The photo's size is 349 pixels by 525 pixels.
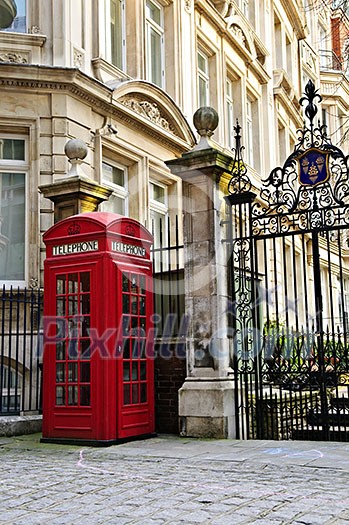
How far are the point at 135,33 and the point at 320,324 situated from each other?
29.2 feet

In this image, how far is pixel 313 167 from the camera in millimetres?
8781

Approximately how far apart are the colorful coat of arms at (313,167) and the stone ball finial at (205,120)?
4.00 feet

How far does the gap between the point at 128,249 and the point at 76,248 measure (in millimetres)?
631

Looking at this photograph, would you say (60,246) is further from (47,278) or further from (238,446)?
(238,446)

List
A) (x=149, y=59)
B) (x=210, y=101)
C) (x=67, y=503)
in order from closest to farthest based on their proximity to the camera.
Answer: (x=67, y=503) → (x=149, y=59) → (x=210, y=101)

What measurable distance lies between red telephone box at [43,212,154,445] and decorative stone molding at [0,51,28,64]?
492 centimetres

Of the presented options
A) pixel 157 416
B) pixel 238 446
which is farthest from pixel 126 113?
pixel 238 446

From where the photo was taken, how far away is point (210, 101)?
19.5m

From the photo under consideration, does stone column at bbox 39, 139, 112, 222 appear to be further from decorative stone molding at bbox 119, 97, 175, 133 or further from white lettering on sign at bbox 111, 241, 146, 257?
decorative stone molding at bbox 119, 97, 175, 133

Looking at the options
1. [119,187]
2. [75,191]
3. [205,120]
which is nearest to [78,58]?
[119,187]

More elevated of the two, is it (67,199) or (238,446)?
(67,199)

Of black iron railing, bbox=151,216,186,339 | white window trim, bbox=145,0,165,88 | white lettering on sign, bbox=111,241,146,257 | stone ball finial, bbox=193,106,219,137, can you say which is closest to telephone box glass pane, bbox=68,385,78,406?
black iron railing, bbox=151,216,186,339

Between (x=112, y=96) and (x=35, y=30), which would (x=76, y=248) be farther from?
(x=35, y=30)

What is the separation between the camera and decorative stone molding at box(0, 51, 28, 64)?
484 inches
